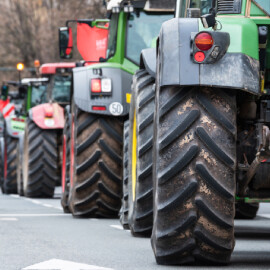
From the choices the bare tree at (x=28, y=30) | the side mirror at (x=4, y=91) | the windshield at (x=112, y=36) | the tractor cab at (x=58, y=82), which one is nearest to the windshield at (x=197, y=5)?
the windshield at (x=112, y=36)

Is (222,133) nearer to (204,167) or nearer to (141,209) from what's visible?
(204,167)

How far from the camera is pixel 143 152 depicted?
→ 8914 mm

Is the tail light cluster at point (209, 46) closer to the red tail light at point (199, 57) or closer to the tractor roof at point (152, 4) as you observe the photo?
the red tail light at point (199, 57)

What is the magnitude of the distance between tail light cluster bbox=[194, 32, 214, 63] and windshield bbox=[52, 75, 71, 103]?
1455cm

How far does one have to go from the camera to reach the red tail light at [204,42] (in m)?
6.57

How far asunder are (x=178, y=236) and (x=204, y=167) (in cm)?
43

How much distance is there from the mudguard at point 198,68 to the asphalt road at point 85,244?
1105mm

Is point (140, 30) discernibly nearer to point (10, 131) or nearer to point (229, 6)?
point (229, 6)

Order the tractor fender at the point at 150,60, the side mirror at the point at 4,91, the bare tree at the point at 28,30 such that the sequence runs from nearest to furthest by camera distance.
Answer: the tractor fender at the point at 150,60 < the side mirror at the point at 4,91 < the bare tree at the point at 28,30

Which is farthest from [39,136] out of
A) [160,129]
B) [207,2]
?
[160,129]

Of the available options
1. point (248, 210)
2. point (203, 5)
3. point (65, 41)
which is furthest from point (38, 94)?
point (203, 5)

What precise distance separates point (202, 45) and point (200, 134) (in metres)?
0.51

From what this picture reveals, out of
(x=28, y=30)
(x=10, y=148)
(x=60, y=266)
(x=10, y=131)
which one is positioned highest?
(x=60, y=266)

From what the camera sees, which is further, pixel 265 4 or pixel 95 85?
pixel 95 85
